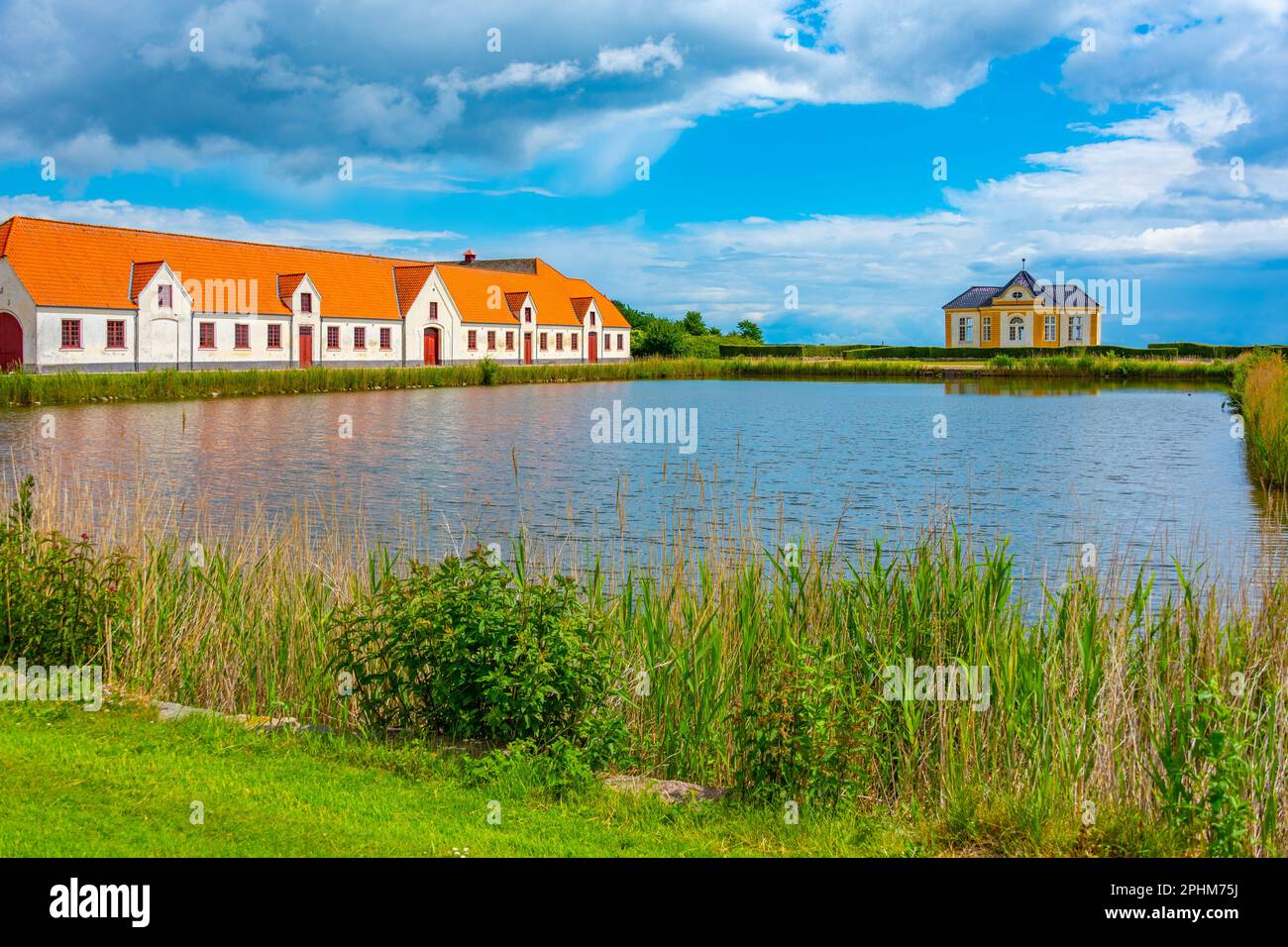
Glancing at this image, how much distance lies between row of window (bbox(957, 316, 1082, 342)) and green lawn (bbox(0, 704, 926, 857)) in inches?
3401

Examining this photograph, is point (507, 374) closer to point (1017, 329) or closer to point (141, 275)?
point (141, 275)

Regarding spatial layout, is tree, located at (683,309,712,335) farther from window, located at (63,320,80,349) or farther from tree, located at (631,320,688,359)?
window, located at (63,320,80,349)

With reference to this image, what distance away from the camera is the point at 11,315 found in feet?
143

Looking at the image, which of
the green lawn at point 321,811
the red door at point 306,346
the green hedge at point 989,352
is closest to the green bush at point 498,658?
the green lawn at point 321,811

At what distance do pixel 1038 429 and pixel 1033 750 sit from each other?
98.2 ft

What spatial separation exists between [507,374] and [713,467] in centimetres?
4805

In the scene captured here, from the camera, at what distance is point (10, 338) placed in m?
43.8

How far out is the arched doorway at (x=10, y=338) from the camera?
43.5 metres

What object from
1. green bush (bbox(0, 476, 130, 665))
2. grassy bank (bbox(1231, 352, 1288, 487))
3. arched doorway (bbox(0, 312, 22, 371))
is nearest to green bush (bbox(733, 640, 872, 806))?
green bush (bbox(0, 476, 130, 665))

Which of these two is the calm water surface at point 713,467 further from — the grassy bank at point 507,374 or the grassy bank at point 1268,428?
the grassy bank at point 507,374

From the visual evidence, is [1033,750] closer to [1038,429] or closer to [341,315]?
[1038,429]

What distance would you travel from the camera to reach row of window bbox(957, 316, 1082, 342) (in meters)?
86.1
